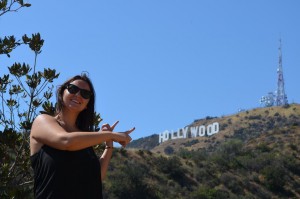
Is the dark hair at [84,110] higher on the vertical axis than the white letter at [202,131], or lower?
lower

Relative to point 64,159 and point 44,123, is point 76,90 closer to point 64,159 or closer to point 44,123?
point 44,123

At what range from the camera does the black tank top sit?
2561 millimetres

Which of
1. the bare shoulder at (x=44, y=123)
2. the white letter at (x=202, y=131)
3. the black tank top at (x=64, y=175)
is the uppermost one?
the white letter at (x=202, y=131)

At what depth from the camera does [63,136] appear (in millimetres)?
2545

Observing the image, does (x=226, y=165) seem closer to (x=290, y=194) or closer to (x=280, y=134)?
(x=290, y=194)

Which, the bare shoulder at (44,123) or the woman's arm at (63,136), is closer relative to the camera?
→ the woman's arm at (63,136)

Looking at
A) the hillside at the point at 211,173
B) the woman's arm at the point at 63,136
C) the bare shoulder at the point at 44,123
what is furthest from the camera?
the hillside at the point at 211,173

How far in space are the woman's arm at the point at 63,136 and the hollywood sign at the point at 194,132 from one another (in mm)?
74354

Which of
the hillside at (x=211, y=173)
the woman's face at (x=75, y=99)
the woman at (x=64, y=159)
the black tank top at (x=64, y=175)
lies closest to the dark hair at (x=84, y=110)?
the woman's face at (x=75, y=99)

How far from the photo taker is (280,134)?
176 ft

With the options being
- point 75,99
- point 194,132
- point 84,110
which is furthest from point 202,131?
point 75,99

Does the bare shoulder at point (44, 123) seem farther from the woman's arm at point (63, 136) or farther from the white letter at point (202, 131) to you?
the white letter at point (202, 131)

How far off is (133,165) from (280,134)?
71.5 feet

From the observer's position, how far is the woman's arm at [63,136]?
99.7 inches
